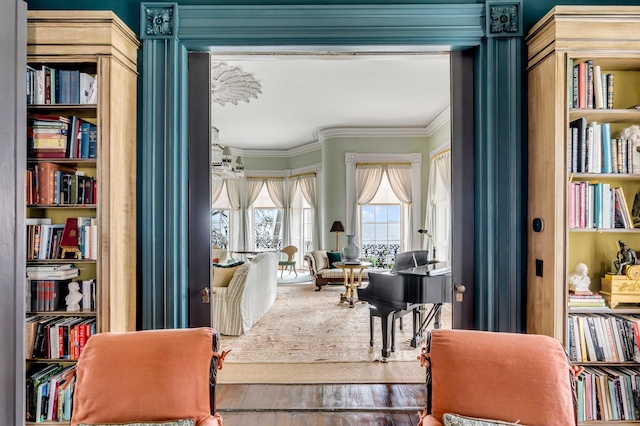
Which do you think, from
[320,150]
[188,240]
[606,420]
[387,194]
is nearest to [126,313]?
[188,240]

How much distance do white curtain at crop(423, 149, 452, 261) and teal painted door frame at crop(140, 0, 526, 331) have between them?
3.86m

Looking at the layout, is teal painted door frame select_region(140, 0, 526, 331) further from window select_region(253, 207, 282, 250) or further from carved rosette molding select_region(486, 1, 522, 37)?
window select_region(253, 207, 282, 250)

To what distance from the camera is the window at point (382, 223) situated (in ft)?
25.5

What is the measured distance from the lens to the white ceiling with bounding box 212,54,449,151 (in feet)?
14.2

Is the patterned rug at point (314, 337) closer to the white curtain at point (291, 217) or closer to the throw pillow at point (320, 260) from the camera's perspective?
the throw pillow at point (320, 260)

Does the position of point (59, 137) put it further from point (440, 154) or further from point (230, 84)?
point (440, 154)

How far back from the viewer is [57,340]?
2066mm

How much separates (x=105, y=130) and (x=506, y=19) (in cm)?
238

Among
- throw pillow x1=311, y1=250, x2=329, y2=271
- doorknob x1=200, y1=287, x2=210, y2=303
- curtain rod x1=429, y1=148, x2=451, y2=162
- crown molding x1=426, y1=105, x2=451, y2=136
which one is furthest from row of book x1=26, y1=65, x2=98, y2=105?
throw pillow x1=311, y1=250, x2=329, y2=271

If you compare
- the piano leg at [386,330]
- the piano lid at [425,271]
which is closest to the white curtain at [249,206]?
the piano lid at [425,271]

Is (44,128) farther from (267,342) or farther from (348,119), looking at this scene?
(348,119)

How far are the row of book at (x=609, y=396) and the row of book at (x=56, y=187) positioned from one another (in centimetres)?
294

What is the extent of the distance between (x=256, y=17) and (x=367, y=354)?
3177mm

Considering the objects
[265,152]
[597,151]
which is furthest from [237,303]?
[265,152]
